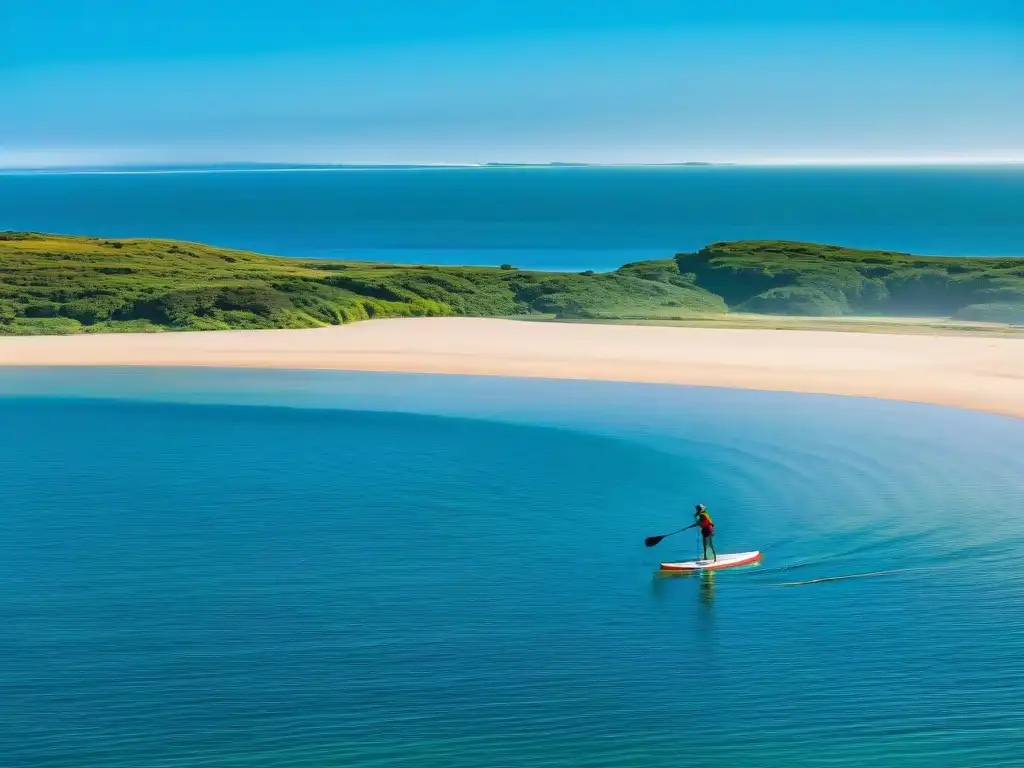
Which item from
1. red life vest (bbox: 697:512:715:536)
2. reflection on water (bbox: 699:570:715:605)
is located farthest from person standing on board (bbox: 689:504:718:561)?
reflection on water (bbox: 699:570:715:605)

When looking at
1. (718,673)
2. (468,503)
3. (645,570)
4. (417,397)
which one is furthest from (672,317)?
(718,673)

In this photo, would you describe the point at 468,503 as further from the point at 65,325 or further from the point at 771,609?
the point at 65,325

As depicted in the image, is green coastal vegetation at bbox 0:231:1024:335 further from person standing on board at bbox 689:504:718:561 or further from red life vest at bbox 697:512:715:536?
red life vest at bbox 697:512:715:536

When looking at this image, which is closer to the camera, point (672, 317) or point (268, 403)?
point (268, 403)

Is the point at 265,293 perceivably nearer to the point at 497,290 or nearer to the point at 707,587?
the point at 497,290

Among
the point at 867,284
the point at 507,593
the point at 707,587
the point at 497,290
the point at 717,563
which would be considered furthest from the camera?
the point at 867,284

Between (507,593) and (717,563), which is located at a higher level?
(717,563)

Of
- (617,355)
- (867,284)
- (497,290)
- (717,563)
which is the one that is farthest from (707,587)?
(867,284)

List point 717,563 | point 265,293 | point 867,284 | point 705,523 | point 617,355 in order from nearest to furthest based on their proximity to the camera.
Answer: point 717,563 → point 705,523 → point 617,355 → point 265,293 → point 867,284
